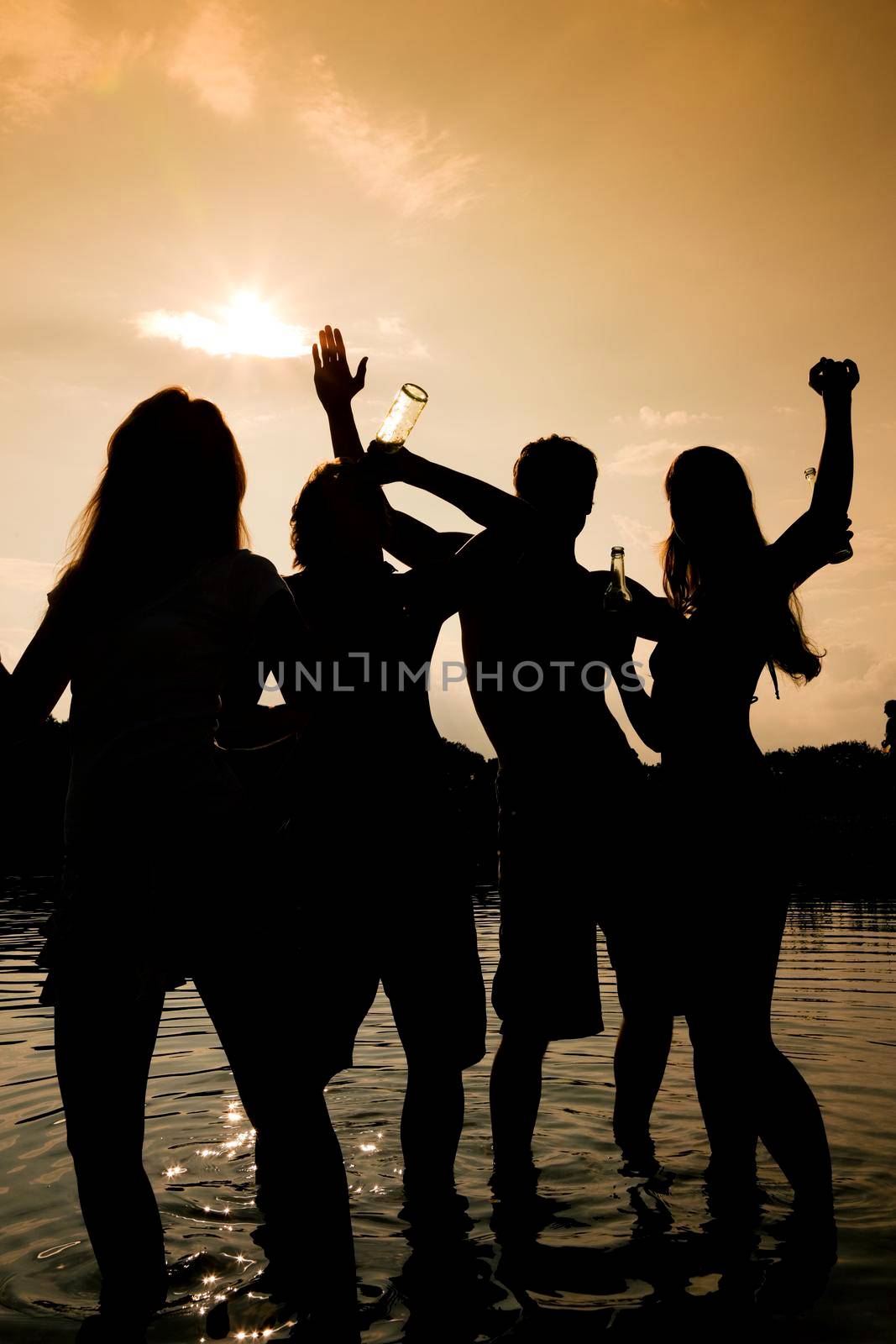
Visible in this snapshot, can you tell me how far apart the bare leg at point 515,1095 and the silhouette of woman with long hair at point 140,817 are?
5.46 ft

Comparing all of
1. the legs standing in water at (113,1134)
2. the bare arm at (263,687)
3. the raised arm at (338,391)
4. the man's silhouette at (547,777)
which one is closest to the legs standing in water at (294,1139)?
the legs standing in water at (113,1134)

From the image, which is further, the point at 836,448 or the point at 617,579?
the point at 617,579

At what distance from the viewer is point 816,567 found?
3121 mm

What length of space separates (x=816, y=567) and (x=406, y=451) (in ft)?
4.73

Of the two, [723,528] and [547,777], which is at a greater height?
[723,528]

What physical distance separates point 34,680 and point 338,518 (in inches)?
50.3

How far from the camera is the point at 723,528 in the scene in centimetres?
337

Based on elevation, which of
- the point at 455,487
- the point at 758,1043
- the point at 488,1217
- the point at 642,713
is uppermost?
the point at 455,487

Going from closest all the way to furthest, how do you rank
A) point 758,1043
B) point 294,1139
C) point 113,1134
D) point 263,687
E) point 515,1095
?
1. point 294,1139
2. point 113,1134
3. point 263,687
4. point 758,1043
5. point 515,1095

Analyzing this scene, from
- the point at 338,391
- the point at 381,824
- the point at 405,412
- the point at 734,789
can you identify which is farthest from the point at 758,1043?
the point at 338,391

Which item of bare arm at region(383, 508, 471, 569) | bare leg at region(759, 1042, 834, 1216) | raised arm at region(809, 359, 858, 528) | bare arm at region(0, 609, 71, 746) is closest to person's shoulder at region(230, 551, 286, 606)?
bare arm at region(0, 609, 71, 746)

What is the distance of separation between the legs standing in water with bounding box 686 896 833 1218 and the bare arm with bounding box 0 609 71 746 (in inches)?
81.7

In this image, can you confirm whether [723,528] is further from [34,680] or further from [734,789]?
[34,680]

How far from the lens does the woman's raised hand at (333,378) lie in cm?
409
